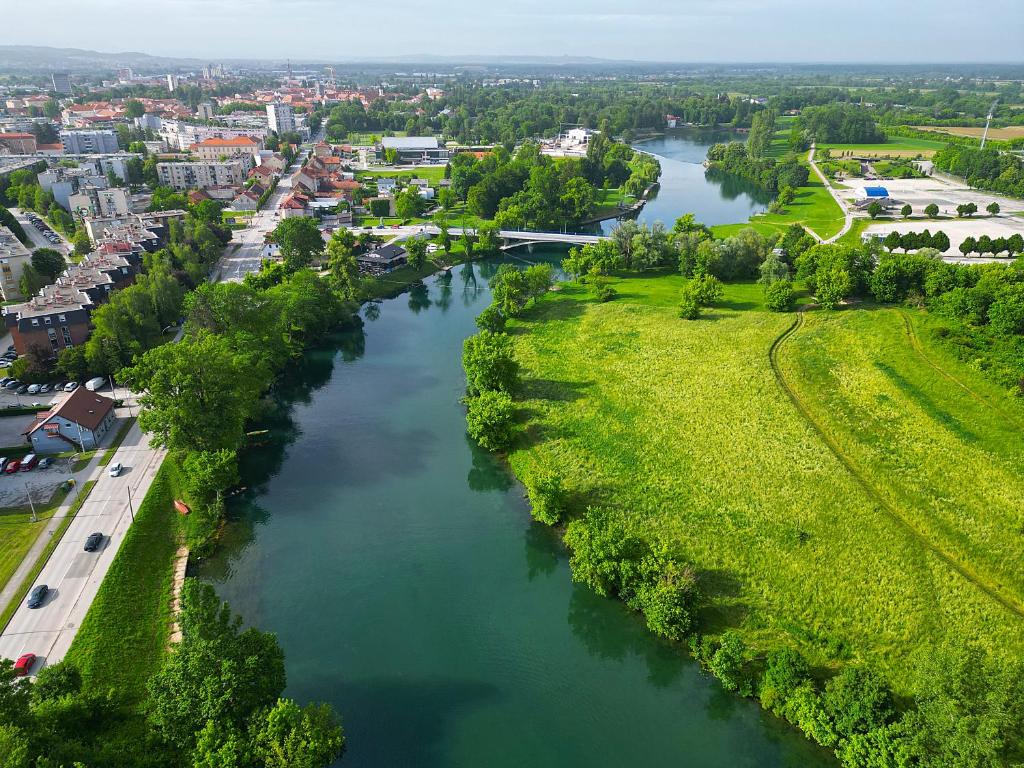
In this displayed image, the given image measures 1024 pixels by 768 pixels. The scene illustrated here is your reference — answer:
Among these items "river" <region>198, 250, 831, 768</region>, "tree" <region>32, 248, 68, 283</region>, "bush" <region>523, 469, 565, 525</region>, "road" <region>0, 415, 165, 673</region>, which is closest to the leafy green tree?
"river" <region>198, 250, 831, 768</region>

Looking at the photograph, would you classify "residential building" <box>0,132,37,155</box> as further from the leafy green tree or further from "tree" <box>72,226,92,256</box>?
the leafy green tree

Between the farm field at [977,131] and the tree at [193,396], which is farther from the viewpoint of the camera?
the farm field at [977,131]

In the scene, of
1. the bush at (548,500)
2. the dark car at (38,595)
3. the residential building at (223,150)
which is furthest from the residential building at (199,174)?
the bush at (548,500)

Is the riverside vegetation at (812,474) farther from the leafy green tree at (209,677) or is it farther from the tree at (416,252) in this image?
the tree at (416,252)

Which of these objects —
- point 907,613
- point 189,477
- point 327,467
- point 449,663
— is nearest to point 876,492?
point 907,613

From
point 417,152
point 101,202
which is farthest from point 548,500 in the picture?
point 417,152
